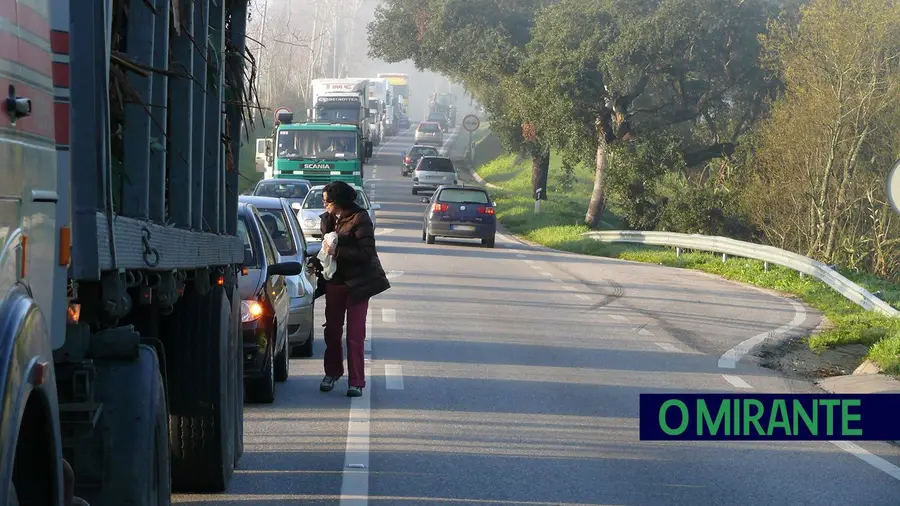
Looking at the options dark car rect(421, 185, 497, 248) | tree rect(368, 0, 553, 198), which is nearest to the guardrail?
dark car rect(421, 185, 497, 248)

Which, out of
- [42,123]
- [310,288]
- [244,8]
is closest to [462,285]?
[310,288]

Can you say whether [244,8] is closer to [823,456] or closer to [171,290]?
[171,290]

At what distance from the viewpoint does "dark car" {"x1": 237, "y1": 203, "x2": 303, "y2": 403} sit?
9.58m

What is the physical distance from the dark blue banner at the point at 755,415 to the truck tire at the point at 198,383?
7.41 feet

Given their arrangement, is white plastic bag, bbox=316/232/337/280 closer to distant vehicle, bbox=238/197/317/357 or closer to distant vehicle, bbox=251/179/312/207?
distant vehicle, bbox=238/197/317/357

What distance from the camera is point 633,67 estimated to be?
41.7 metres

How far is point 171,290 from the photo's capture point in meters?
5.29

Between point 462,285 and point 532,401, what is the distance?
36.1 feet

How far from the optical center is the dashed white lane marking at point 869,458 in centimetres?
820

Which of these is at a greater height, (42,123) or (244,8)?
(244,8)

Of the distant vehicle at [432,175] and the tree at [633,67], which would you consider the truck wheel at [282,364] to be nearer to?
the tree at [633,67]

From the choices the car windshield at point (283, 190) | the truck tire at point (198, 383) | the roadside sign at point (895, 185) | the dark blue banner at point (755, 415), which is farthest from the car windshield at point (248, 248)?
the car windshield at point (283, 190)

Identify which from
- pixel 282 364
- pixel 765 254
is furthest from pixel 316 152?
pixel 282 364

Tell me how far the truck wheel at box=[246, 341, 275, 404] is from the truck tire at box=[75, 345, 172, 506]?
546 centimetres
